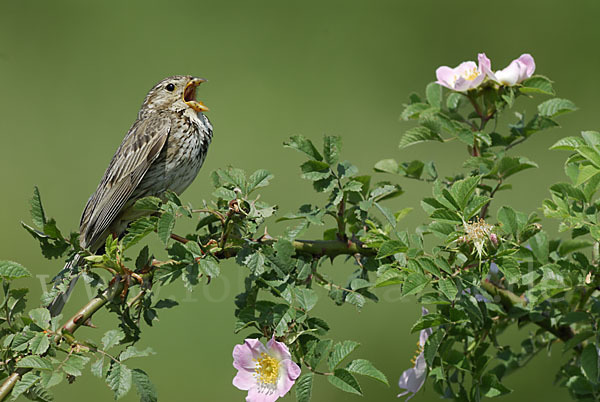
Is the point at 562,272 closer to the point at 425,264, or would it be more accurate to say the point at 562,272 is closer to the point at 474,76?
the point at 425,264

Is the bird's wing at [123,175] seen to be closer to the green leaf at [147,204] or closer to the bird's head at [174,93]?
the bird's head at [174,93]

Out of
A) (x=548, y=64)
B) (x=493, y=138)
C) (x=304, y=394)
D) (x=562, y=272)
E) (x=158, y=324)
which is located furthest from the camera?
(x=548, y=64)

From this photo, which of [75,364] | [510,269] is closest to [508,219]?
[510,269]

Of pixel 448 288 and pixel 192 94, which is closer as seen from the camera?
pixel 448 288

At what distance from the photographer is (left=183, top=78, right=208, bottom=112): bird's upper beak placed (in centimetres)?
174

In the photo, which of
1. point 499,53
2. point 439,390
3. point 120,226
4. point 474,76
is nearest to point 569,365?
point 439,390

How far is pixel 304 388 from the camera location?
2.85 ft

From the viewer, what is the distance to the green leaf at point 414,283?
87cm

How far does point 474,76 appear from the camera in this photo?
1.20m

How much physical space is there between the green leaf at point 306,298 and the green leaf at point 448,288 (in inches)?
5.9

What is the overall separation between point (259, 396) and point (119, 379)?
0.58 ft

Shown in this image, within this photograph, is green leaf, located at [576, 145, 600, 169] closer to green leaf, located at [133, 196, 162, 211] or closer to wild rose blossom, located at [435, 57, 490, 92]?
wild rose blossom, located at [435, 57, 490, 92]

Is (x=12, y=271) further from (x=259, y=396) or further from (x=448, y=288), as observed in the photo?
(x=448, y=288)

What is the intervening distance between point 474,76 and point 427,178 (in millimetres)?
181
